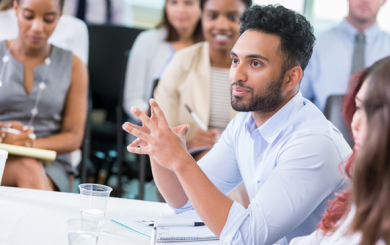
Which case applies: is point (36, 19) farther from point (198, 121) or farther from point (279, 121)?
point (279, 121)

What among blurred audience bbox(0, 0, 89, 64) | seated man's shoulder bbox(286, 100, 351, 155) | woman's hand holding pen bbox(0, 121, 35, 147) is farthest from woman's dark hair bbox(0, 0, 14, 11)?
seated man's shoulder bbox(286, 100, 351, 155)

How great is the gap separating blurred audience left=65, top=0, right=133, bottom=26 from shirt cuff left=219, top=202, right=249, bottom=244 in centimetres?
289

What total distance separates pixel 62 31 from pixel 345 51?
78.1 inches

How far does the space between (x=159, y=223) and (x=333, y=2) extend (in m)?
3.22

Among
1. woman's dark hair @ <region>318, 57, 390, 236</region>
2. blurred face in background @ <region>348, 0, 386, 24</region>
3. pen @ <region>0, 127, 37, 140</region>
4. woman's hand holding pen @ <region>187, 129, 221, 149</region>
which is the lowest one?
woman's hand holding pen @ <region>187, 129, 221, 149</region>

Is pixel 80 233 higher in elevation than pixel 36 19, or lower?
lower

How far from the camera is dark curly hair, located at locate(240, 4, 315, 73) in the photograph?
1.27m

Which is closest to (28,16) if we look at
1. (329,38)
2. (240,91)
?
(240,91)

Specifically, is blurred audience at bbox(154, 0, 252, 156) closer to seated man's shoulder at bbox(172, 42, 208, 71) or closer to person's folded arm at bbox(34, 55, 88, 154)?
seated man's shoulder at bbox(172, 42, 208, 71)

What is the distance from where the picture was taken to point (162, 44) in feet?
10.5

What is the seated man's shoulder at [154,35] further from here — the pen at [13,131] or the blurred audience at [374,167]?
the blurred audience at [374,167]

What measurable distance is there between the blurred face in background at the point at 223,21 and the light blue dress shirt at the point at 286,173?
4.04ft

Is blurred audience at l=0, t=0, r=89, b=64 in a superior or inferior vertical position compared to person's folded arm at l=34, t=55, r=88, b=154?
superior

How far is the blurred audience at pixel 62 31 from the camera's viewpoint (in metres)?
2.33
